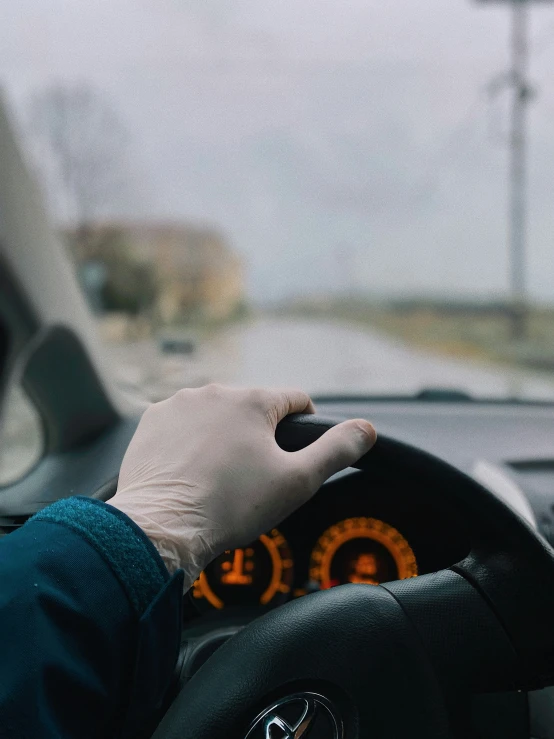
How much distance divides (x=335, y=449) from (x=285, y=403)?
0.12 metres

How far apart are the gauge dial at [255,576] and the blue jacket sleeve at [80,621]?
2.62 ft

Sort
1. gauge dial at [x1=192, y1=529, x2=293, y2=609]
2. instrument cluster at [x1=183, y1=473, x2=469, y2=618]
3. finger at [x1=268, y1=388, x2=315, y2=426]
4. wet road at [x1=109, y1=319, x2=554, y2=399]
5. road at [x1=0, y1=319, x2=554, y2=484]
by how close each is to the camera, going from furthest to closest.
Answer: wet road at [x1=109, y1=319, x2=554, y2=399] → road at [x1=0, y1=319, x2=554, y2=484] → gauge dial at [x1=192, y1=529, x2=293, y2=609] → instrument cluster at [x1=183, y1=473, x2=469, y2=618] → finger at [x1=268, y1=388, x2=315, y2=426]

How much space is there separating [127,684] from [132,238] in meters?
2.65

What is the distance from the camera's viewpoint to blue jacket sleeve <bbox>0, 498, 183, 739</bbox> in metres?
0.99

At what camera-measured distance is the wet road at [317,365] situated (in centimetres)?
312

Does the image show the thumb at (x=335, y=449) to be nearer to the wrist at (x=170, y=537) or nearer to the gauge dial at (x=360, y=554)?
the wrist at (x=170, y=537)

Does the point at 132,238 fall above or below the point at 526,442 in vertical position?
above

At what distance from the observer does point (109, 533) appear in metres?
1.10

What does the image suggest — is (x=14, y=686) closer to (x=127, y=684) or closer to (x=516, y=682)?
(x=127, y=684)

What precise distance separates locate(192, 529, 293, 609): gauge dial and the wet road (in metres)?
0.93

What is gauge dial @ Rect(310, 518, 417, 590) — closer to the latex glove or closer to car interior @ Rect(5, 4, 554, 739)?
car interior @ Rect(5, 4, 554, 739)

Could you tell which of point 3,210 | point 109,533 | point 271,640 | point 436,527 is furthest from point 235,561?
point 3,210

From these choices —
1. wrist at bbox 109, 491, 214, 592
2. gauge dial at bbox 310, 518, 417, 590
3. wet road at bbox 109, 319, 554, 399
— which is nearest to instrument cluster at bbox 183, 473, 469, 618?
gauge dial at bbox 310, 518, 417, 590

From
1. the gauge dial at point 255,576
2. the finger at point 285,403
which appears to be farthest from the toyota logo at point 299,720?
the gauge dial at point 255,576
